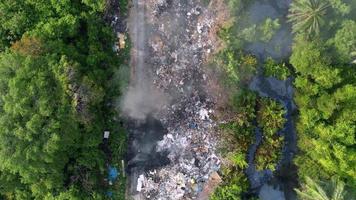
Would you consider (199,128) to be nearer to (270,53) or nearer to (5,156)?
(270,53)

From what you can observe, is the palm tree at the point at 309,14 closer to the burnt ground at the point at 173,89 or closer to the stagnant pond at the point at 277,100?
the stagnant pond at the point at 277,100

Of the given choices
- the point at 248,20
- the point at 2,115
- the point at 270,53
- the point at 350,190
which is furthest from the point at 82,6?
the point at 350,190

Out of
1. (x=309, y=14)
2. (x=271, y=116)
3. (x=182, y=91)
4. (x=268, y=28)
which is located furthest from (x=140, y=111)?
(x=309, y=14)

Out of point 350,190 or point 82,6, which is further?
point 82,6

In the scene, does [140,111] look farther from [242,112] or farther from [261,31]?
[261,31]

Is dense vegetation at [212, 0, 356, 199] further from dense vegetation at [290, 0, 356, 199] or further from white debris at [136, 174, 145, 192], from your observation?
white debris at [136, 174, 145, 192]
